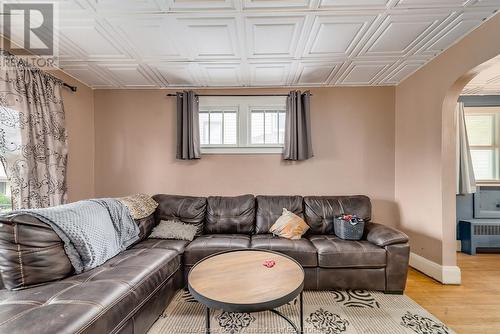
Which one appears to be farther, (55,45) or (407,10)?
(55,45)

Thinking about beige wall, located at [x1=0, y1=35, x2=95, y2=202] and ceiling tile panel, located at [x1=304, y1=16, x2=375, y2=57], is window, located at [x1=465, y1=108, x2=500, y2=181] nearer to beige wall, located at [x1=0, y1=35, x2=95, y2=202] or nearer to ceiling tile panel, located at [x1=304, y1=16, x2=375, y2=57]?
ceiling tile panel, located at [x1=304, y1=16, x2=375, y2=57]

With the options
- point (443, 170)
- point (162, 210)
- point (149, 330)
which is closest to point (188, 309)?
point (149, 330)

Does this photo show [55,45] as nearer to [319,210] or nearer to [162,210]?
[162,210]

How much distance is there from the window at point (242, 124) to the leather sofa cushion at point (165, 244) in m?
1.37

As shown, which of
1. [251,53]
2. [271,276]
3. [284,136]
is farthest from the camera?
[284,136]

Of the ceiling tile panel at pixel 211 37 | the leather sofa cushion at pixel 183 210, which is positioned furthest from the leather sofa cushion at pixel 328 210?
the ceiling tile panel at pixel 211 37

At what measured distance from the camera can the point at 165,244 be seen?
7.61 ft

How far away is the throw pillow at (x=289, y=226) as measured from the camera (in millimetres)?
A: 2537

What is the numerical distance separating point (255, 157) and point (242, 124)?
0.53 meters

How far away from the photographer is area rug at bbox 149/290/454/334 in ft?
5.51

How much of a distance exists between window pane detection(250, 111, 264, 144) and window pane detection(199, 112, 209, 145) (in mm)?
683

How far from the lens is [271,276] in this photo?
153 cm

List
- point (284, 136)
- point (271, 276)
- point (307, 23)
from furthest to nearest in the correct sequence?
point (284, 136)
point (307, 23)
point (271, 276)

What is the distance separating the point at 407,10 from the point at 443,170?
1729mm
